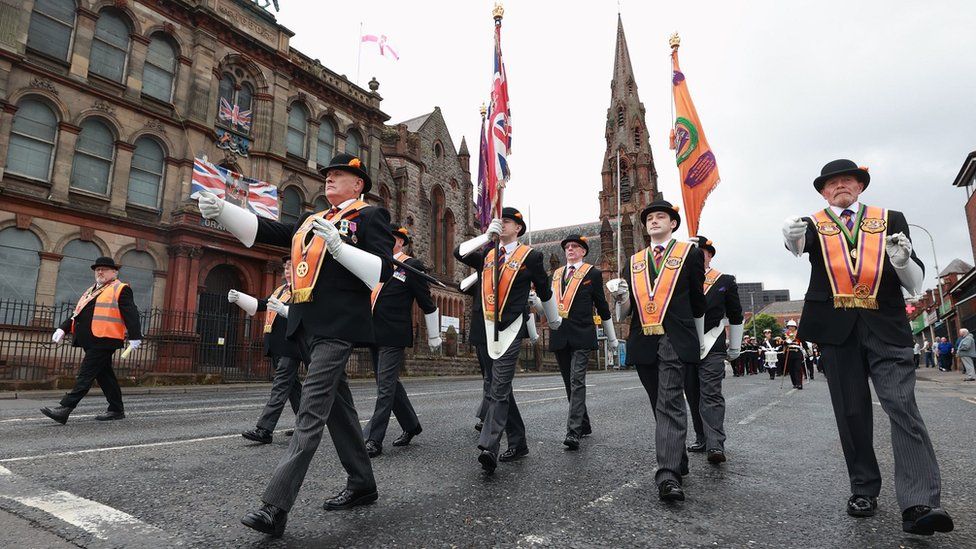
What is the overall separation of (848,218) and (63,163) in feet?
68.8

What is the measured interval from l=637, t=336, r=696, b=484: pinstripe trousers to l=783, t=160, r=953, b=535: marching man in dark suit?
0.90 meters

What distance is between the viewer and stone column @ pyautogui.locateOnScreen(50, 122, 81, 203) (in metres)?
16.9

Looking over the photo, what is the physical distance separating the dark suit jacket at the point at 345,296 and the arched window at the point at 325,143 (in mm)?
24066

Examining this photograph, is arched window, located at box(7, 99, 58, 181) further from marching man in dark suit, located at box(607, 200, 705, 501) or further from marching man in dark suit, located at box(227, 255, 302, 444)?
marching man in dark suit, located at box(607, 200, 705, 501)

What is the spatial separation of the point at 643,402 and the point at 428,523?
799cm

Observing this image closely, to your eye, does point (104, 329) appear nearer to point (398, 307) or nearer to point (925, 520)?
point (398, 307)

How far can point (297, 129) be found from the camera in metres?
24.9

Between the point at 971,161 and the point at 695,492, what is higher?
the point at 971,161

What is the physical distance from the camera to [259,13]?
23.5m

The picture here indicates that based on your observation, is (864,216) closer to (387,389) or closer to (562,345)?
(562,345)

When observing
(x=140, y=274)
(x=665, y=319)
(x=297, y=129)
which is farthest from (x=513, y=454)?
(x=297, y=129)

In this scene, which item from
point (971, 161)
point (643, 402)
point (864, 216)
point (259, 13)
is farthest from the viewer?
point (971, 161)

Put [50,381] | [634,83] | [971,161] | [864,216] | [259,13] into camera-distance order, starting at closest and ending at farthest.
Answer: [864,216], [50,381], [259,13], [971,161], [634,83]

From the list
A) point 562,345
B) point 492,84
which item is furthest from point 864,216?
point 492,84
